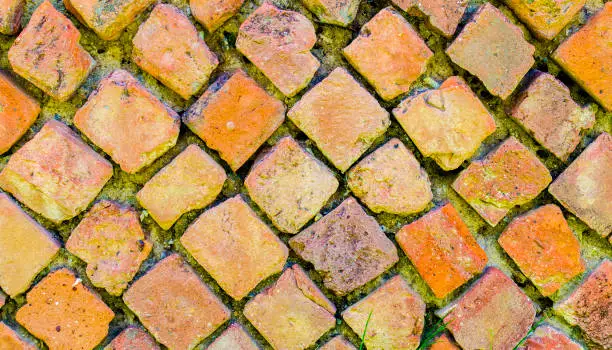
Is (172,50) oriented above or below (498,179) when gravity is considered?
above

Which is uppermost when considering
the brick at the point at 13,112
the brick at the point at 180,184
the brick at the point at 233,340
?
the brick at the point at 13,112

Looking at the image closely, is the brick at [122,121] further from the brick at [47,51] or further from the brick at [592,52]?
the brick at [592,52]

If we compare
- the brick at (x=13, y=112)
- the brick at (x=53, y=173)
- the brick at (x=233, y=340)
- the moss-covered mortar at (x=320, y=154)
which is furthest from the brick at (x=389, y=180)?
the brick at (x=13, y=112)

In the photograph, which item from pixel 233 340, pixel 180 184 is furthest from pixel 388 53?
pixel 233 340

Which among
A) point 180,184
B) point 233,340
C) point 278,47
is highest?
point 278,47

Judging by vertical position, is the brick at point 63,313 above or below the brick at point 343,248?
below

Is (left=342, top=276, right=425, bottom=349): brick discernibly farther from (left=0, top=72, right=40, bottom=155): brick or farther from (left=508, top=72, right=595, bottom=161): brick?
(left=0, top=72, right=40, bottom=155): brick

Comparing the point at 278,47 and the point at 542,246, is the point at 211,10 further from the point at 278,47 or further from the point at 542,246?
the point at 542,246

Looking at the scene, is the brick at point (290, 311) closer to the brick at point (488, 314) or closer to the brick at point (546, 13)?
the brick at point (488, 314)
